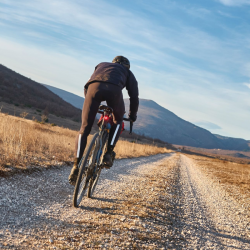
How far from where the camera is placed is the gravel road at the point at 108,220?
245cm

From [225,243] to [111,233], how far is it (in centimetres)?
158

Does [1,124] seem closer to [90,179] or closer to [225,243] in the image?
[90,179]

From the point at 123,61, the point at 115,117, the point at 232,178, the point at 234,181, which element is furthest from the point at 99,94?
the point at 232,178

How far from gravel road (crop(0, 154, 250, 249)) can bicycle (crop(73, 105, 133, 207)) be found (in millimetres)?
276

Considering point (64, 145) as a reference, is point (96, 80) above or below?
above

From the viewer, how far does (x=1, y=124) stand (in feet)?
24.1

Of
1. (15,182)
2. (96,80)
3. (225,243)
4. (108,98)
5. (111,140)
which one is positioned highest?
(96,80)

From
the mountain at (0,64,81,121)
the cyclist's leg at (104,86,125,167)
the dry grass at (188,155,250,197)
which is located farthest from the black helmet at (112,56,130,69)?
the mountain at (0,64,81,121)

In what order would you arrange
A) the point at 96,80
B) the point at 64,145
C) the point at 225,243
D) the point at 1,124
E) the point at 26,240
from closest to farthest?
the point at 26,240 < the point at 225,243 < the point at 96,80 < the point at 1,124 < the point at 64,145

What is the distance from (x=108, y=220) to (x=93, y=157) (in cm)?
92

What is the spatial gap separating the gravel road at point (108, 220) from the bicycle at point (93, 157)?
276mm

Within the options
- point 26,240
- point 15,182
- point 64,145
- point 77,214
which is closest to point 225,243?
point 77,214

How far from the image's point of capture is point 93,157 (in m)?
3.54

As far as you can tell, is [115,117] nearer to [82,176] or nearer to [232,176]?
[82,176]
